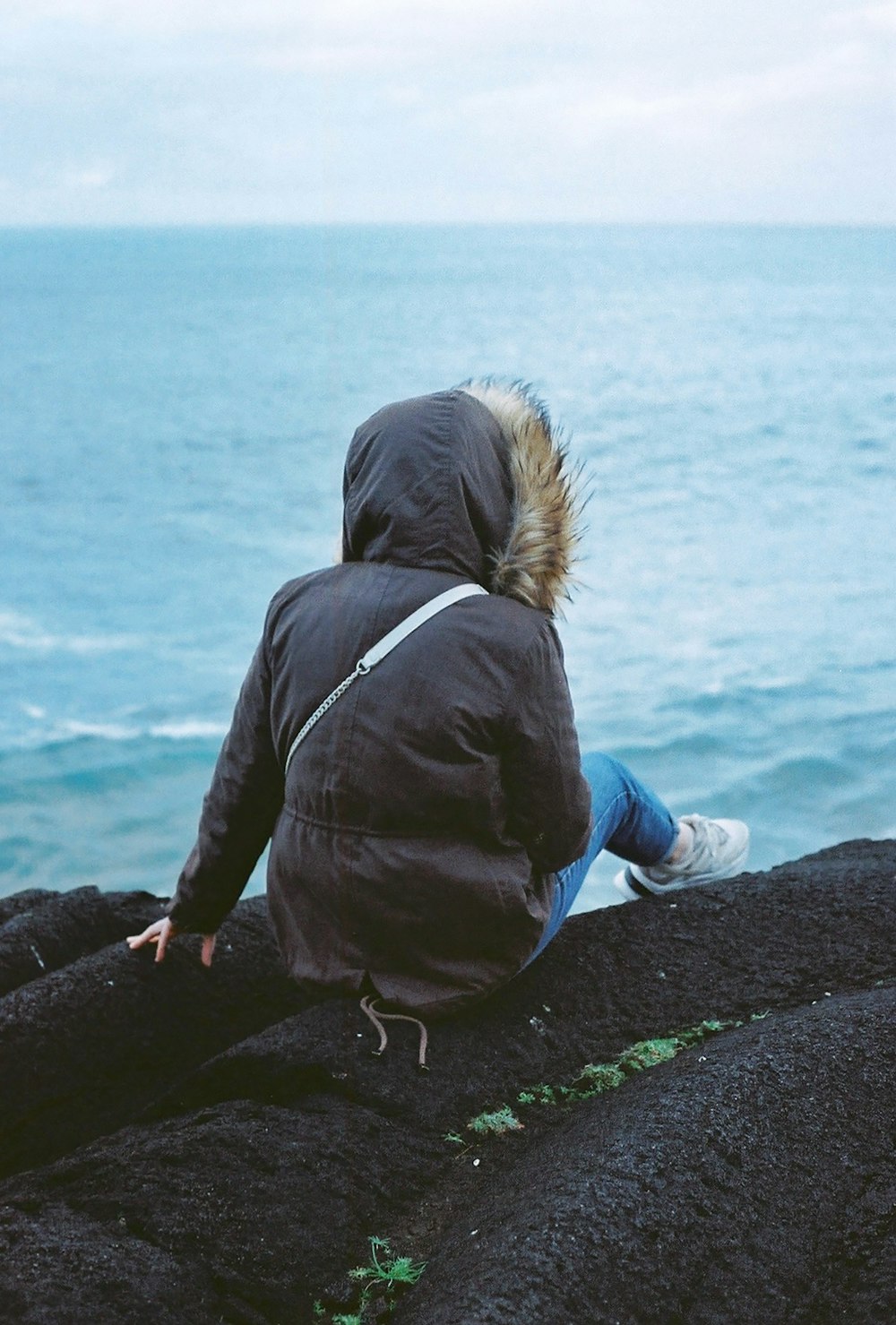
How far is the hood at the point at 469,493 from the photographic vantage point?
2.85 metres

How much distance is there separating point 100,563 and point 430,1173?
2857cm

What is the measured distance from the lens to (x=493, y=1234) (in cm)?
257

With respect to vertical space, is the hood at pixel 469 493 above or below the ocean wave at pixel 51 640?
above

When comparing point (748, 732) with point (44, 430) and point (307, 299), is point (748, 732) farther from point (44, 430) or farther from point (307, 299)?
point (307, 299)

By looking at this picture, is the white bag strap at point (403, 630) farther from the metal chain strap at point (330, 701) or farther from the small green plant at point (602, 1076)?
the small green plant at point (602, 1076)

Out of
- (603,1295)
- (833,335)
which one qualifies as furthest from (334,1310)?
(833,335)

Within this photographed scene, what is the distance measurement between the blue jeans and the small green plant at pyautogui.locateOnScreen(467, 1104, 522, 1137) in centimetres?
40

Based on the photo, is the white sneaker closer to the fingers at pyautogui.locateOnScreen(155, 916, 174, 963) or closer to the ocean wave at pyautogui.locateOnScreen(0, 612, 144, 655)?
the fingers at pyautogui.locateOnScreen(155, 916, 174, 963)

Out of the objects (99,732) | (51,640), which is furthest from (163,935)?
(51,640)

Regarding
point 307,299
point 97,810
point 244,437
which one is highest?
point 307,299

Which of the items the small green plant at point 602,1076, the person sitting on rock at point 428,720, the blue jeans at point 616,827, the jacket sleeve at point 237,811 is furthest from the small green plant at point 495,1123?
the jacket sleeve at point 237,811

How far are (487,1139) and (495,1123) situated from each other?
0.05m

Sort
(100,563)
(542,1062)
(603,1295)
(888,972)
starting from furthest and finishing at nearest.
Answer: (100,563) < (888,972) < (542,1062) < (603,1295)

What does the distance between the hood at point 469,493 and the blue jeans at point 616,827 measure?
688 mm
